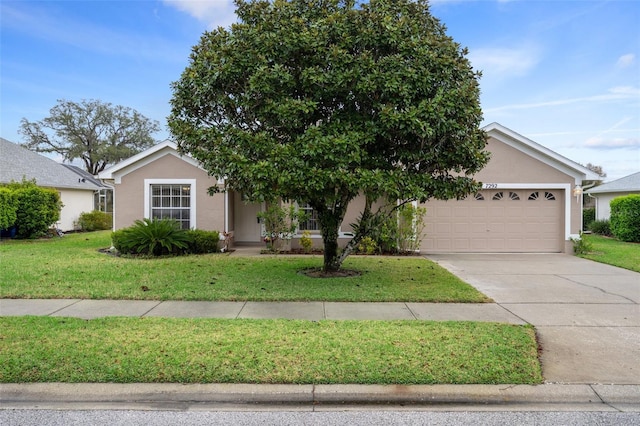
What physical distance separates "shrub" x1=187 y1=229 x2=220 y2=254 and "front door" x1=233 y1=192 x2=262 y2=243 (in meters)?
2.89

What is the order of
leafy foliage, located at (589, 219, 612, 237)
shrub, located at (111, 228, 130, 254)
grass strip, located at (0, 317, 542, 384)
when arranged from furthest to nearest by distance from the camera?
leafy foliage, located at (589, 219, 612, 237)
shrub, located at (111, 228, 130, 254)
grass strip, located at (0, 317, 542, 384)

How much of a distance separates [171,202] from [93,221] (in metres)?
11.8

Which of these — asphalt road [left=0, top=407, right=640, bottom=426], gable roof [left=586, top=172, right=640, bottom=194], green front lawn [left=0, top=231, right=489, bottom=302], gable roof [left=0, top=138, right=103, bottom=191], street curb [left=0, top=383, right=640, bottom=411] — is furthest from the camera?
gable roof [left=586, top=172, right=640, bottom=194]

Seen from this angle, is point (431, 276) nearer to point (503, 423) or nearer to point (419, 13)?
point (419, 13)

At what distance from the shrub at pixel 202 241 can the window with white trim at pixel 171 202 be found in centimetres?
127

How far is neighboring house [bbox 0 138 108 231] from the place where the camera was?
67.5 ft

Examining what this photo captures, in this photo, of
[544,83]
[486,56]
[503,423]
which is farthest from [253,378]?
[544,83]

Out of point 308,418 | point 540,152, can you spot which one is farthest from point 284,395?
point 540,152

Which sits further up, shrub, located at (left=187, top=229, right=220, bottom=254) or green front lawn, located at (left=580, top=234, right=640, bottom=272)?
shrub, located at (left=187, top=229, right=220, bottom=254)

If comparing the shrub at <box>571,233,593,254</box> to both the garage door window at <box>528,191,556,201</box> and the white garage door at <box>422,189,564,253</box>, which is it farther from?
the garage door window at <box>528,191,556,201</box>

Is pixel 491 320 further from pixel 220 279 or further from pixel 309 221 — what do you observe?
pixel 309 221

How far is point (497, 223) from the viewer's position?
14.6 m

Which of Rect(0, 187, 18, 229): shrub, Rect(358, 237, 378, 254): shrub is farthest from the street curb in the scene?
Rect(0, 187, 18, 229): shrub

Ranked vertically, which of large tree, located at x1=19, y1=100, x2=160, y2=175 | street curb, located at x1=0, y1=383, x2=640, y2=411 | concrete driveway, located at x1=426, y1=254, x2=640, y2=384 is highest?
large tree, located at x1=19, y1=100, x2=160, y2=175
